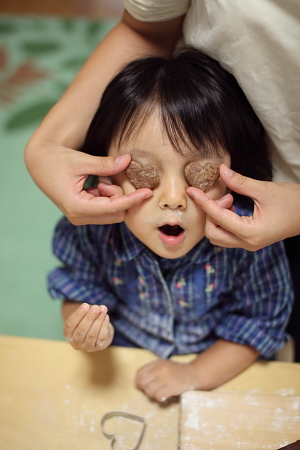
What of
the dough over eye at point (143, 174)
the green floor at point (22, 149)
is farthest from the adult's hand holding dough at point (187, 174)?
the green floor at point (22, 149)

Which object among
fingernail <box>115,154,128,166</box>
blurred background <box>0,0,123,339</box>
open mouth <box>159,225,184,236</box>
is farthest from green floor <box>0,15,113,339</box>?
fingernail <box>115,154,128,166</box>

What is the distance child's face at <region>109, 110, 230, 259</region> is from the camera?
2.50 feet

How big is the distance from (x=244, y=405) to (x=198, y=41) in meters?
0.61

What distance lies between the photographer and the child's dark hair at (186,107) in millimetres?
770

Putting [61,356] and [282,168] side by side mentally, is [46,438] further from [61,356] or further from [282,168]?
[282,168]

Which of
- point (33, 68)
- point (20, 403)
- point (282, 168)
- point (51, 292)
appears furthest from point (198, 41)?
point (33, 68)

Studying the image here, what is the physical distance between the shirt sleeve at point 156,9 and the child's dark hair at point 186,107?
0.07 meters

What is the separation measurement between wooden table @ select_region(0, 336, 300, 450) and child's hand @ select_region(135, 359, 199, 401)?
19 mm

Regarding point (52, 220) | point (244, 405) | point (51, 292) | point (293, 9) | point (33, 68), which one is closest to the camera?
point (293, 9)

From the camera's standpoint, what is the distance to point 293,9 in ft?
2.22

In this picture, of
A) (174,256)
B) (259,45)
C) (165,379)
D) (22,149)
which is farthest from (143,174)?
(22,149)

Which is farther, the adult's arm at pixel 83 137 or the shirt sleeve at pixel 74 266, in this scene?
the shirt sleeve at pixel 74 266

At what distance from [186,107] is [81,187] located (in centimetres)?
21

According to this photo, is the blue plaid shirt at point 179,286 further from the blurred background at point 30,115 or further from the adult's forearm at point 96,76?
the blurred background at point 30,115
